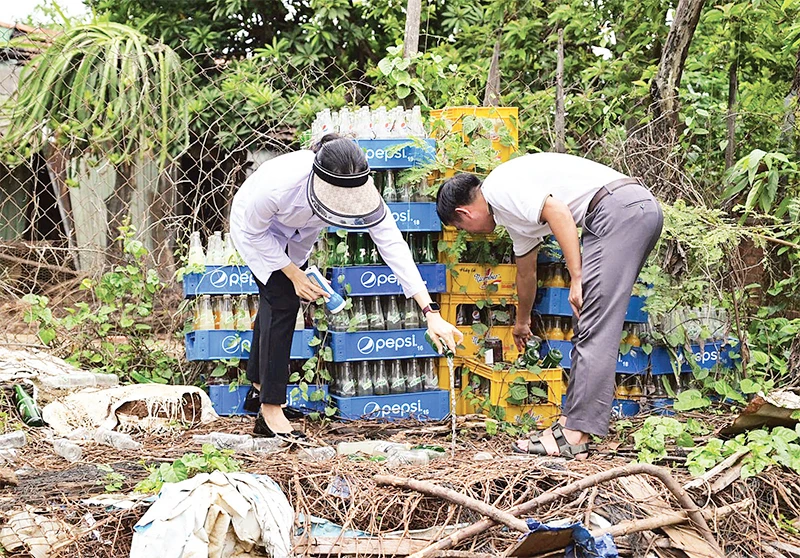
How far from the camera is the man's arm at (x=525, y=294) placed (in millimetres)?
4770

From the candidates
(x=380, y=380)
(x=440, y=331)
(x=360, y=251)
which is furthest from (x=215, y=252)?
(x=440, y=331)

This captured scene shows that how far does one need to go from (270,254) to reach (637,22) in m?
4.62

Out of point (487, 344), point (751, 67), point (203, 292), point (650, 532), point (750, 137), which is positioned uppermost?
point (751, 67)

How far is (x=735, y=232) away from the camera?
4855 mm

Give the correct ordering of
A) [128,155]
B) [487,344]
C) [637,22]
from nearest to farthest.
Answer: [487,344]
[128,155]
[637,22]

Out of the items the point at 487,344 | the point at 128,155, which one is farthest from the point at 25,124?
the point at 487,344

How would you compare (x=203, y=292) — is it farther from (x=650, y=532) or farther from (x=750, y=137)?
(x=750, y=137)

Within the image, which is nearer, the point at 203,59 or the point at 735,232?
the point at 735,232

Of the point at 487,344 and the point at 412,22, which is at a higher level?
the point at 412,22

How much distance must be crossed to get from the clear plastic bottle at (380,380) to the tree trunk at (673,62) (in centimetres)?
252

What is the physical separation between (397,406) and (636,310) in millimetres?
1490

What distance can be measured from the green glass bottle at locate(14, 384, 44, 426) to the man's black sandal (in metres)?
2.60

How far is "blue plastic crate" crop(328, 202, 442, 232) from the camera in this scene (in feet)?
16.8

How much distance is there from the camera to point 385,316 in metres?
5.20
